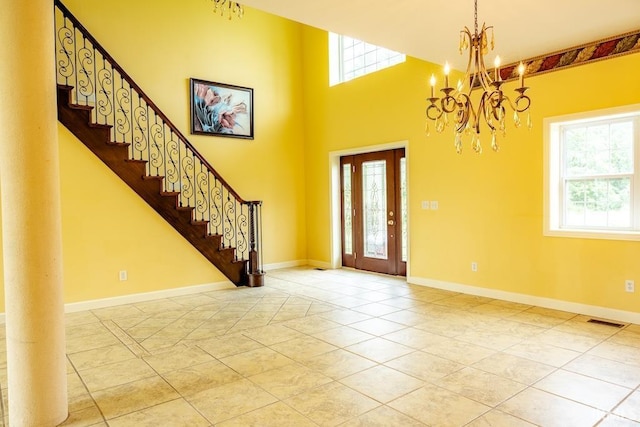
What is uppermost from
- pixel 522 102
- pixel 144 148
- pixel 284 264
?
pixel 522 102

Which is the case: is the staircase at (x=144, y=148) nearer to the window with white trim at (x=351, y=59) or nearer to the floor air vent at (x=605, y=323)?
the window with white trim at (x=351, y=59)

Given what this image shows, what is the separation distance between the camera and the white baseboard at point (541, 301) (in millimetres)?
4465

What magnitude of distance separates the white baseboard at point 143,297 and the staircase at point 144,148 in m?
0.28

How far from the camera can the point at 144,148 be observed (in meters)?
6.12

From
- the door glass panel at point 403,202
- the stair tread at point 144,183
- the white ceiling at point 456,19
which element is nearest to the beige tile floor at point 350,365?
the stair tread at point 144,183

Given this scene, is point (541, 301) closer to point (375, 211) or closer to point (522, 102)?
point (522, 102)

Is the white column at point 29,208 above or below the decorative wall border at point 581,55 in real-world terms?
below

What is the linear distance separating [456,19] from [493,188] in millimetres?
2462

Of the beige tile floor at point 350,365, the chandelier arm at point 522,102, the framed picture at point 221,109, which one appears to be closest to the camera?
the beige tile floor at point 350,365

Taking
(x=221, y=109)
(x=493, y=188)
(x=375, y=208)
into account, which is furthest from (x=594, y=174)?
(x=221, y=109)

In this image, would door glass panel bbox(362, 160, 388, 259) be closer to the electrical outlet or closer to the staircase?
the staircase

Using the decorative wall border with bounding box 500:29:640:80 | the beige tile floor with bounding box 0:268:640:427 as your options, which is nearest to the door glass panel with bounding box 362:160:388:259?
the beige tile floor with bounding box 0:268:640:427

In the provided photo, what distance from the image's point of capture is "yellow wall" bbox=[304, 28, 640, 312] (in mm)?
4539

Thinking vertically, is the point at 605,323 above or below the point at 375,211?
below
